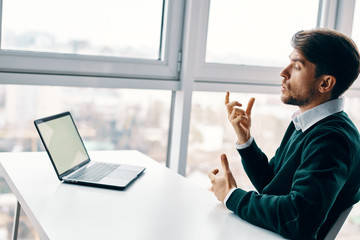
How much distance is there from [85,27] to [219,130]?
3.11ft

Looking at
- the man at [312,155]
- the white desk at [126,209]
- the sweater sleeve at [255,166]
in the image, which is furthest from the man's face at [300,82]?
the white desk at [126,209]

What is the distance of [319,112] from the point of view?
56.0 inches

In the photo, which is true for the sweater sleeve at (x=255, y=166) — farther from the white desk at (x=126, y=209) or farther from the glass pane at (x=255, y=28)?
the glass pane at (x=255, y=28)

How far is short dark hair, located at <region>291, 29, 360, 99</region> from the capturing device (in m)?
1.39

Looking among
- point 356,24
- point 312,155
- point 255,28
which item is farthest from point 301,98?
point 356,24

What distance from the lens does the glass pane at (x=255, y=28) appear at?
8.02 ft

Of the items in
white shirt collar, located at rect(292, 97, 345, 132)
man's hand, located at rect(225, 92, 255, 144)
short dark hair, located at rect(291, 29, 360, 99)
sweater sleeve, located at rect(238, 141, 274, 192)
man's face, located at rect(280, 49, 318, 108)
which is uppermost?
short dark hair, located at rect(291, 29, 360, 99)

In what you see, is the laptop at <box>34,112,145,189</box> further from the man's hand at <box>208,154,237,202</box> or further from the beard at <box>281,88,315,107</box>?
the beard at <box>281,88,315,107</box>

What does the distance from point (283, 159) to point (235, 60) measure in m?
1.09

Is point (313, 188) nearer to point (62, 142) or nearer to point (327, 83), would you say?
point (327, 83)

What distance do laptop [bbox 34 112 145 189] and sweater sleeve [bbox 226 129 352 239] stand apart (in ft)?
1.58

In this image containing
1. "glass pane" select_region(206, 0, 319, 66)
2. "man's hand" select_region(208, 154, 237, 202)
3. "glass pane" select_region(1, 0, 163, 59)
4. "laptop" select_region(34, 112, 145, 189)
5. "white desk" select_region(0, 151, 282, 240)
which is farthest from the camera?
"glass pane" select_region(206, 0, 319, 66)

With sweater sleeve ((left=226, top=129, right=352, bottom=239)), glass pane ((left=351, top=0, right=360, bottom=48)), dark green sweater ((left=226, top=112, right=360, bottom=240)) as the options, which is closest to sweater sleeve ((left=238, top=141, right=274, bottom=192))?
dark green sweater ((left=226, top=112, right=360, bottom=240))

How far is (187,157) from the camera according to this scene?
248 centimetres
